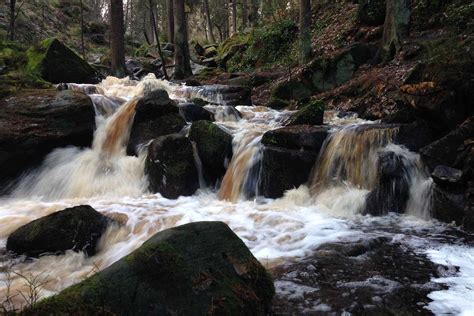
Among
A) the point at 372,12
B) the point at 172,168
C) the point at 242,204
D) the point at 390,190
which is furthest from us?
the point at 372,12

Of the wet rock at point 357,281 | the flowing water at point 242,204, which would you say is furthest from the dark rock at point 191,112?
the wet rock at point 357,281

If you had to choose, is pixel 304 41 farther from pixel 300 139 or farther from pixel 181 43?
pixel 300 139

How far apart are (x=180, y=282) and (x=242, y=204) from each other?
513 cm

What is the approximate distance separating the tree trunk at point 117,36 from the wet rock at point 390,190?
508 inches

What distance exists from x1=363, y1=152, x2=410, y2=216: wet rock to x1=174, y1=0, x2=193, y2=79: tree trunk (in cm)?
1345

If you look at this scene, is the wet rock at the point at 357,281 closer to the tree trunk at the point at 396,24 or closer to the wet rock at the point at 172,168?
the wet rock at the point at 172,168

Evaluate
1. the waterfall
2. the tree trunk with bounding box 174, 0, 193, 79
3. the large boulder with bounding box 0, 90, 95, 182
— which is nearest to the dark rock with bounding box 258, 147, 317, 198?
the waterfall

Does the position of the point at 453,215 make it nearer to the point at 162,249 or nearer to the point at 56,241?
the point at 162,249

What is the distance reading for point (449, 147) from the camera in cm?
695

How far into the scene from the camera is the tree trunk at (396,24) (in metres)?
13.2

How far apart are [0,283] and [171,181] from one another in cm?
455

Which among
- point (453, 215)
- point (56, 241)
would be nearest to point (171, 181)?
point (56, 241)

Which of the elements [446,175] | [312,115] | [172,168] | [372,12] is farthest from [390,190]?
[372,12]

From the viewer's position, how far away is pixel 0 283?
484 cm
